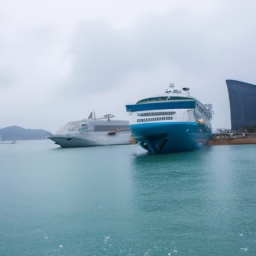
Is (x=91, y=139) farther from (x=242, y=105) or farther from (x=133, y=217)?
(x=133, y=217)

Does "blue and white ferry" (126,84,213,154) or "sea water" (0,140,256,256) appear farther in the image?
"blue and white ferry" (126,84,213,154)

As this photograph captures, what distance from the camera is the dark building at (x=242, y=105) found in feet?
278

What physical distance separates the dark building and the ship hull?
32.0 m

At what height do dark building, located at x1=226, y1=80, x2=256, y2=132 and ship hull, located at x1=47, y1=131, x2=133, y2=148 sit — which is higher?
dark building, located at x1=226, y1=80, x2=256, y2=132

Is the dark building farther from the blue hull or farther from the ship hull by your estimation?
the blue hull

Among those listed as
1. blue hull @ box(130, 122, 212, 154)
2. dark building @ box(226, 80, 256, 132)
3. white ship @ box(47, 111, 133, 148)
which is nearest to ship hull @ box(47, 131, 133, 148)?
white ship @ box(47, 111, 133, 148)

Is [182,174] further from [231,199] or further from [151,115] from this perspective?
[151,115]

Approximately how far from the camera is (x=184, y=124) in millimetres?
33188

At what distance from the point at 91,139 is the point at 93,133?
1822 millimetres

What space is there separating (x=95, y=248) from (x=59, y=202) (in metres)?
6.17

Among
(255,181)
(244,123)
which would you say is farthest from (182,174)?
(244,123)

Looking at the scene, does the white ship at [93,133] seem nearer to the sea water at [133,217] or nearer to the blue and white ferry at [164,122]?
the blue and white ferry at [164,122]

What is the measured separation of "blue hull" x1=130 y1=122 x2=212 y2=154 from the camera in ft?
107

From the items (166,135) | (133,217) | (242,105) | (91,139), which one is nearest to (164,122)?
(166,135)
